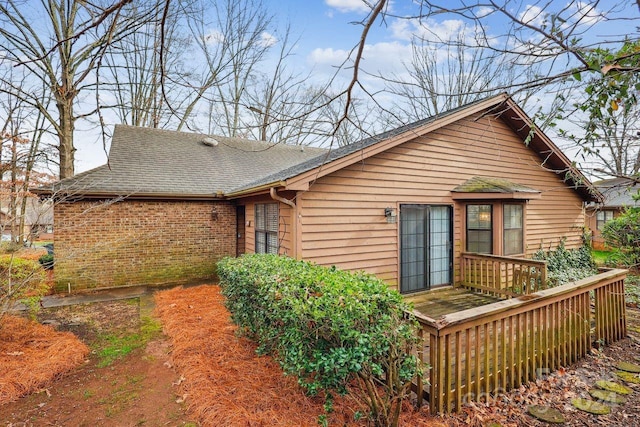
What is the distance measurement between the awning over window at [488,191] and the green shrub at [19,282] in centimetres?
767

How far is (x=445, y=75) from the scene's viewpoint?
14.5 meters

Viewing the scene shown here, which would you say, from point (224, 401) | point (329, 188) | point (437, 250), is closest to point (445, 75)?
point (437, 250)

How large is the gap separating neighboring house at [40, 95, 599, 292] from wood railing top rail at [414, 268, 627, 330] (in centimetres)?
212

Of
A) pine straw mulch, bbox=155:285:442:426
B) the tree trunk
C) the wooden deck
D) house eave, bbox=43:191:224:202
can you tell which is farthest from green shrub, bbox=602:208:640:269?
the tree trunk

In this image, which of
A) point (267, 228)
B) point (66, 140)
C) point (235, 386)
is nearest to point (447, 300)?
point (267, 228)

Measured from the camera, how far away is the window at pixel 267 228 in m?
6.52

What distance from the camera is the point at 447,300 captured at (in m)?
6.13

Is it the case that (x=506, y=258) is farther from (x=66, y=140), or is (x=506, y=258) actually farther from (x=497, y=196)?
(x=66, y=140)

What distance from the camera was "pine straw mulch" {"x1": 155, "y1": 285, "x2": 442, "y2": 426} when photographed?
108 inches

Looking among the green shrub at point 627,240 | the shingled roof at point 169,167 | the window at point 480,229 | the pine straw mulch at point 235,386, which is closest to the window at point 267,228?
the shingled roof at point 169,167

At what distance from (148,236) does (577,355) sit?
29.3 feet

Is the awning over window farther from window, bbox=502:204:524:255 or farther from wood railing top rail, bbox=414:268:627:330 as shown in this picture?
wood railing top rail, bbox=414:268:627:330

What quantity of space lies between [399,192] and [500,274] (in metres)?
2.80

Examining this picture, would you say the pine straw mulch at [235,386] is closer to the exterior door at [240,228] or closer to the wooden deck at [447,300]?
the wooden deck at [447,300]
